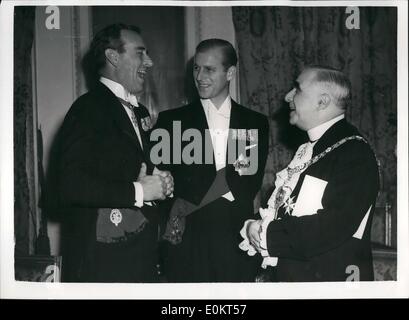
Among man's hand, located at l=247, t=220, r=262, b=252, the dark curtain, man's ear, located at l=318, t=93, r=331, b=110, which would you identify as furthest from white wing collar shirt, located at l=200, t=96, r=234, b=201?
the dark curtain

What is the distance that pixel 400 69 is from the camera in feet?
7.43

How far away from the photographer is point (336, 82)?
2223 millimetres

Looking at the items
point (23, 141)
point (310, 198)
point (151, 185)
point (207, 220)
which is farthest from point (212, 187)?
point (23, 141)

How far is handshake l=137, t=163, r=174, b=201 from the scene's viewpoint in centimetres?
218

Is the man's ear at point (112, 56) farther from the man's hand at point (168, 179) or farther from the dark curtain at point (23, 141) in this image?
the man's hand at point (168, 179)

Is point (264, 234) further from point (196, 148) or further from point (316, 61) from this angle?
point (316, 61)

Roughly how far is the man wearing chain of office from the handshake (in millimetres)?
361

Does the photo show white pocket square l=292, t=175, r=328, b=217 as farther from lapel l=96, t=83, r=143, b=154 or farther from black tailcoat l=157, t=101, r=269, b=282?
lapel l=96, t=83, r=143, b=154

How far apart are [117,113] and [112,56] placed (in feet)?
0.79

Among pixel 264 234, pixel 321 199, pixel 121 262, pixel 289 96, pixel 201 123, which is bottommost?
pixel 121 262

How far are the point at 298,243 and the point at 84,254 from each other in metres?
0.88

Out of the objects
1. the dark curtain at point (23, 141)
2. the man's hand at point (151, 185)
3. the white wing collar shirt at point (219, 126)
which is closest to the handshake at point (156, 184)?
the man's hand at point (151, 185)

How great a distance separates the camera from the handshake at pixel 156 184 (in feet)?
7.14
